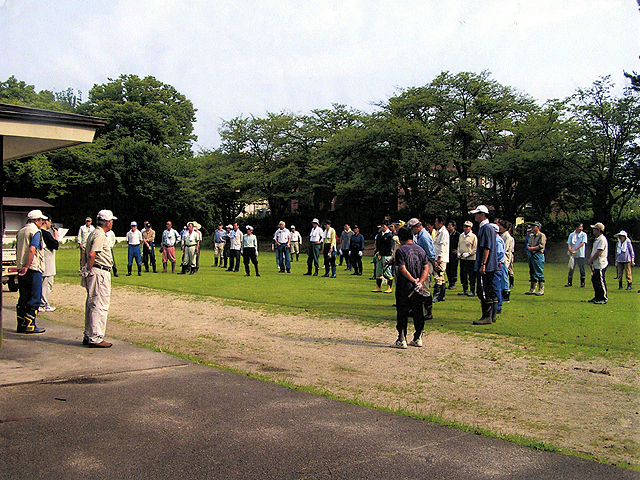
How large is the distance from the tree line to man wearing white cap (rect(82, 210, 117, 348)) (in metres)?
29.0

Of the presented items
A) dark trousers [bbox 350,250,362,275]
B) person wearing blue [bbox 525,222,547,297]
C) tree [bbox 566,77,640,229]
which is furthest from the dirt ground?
tree [bbox 566,77,640,229]

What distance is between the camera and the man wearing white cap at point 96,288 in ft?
25.1

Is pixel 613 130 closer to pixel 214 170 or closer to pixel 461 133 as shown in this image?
pixel 461 133

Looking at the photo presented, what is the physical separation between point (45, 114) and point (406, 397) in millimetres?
5629

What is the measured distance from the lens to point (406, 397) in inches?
222

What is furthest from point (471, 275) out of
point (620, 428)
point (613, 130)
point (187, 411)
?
point (613, 130)

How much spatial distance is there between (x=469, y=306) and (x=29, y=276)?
8323 millimetres

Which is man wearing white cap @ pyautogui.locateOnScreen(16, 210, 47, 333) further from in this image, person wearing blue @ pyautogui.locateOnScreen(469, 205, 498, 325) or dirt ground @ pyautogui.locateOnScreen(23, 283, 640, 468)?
person wearing blue @ pyautogui.locateOnScreen(469, 205, 498, 325)

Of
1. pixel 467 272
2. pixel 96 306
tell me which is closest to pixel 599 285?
pixel 467 272

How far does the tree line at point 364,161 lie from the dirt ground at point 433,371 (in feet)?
86.6

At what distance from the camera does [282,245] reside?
2147 centimetres

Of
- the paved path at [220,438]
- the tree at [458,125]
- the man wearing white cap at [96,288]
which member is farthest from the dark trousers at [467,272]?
the tree at [458,125]

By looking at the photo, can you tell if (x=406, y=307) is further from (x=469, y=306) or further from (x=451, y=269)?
(x=451, y=269)

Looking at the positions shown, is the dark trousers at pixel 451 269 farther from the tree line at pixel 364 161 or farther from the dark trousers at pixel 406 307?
the tree line at pixel 364 161
